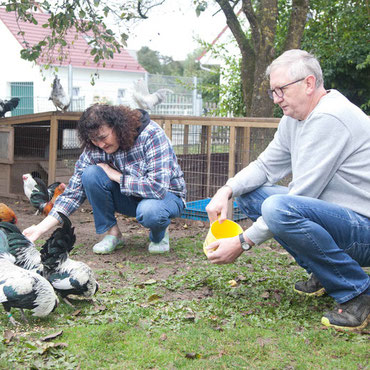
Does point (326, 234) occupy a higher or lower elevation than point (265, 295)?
higher

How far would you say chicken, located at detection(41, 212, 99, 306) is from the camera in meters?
2.96

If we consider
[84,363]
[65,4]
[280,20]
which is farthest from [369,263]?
[280,20]

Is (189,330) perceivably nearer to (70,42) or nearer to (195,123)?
(195,123)

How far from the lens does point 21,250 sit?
3066 millimetres

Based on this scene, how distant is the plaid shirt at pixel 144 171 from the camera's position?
4.16 meters

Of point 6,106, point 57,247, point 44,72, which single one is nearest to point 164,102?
point 44,72

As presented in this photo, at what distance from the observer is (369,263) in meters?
2.88

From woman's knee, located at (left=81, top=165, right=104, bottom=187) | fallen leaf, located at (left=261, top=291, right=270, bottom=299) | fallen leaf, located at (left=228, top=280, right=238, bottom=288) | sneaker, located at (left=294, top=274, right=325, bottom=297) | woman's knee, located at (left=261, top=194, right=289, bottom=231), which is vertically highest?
woman's knee, located at (left=261, top=194, right=289, bottom=231)

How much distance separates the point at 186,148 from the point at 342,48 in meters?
7.07

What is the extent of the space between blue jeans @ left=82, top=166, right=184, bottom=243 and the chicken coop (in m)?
1.27

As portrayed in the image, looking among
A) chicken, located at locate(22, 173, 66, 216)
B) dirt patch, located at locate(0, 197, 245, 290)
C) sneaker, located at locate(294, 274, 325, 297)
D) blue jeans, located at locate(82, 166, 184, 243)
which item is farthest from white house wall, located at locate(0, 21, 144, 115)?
sneaker, located at locate(294, 274, 325, 297)

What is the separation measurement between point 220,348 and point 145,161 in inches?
82.7

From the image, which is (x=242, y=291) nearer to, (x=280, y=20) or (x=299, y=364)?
(x=299, y=364)

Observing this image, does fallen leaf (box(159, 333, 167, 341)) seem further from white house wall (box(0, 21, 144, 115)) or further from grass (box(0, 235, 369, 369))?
white house wall (box(0, 21, 144, 115))
